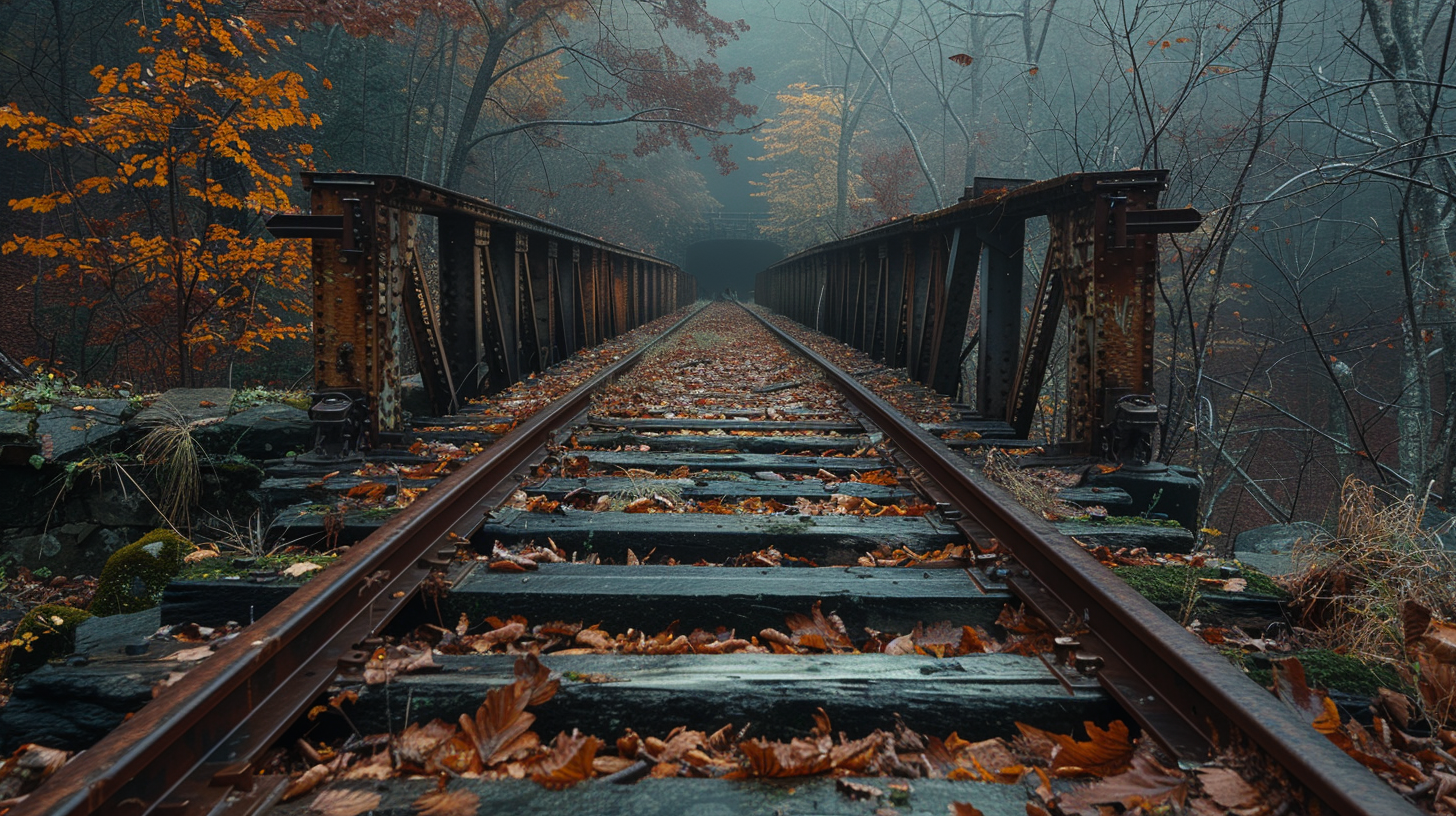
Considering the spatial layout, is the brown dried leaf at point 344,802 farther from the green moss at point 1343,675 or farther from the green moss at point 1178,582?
the green moss at point 1178,582

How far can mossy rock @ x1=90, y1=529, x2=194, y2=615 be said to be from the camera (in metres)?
3.32

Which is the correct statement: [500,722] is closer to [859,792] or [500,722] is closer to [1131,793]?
[859,792]

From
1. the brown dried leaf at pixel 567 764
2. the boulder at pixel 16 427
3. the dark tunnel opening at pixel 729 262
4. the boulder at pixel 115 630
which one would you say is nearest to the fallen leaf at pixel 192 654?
the boulder at pixel 115 630

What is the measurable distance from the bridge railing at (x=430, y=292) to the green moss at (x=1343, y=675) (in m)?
4.40

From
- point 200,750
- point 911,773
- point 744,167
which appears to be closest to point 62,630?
point 200,750

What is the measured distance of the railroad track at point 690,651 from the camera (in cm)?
157

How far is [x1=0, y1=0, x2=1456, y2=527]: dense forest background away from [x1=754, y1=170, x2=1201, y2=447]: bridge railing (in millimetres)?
1259

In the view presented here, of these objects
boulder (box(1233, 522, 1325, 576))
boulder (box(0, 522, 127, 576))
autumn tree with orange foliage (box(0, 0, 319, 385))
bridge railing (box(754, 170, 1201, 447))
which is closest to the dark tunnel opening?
autumn tree with orange foliage (box(0, 0, 319, 385))

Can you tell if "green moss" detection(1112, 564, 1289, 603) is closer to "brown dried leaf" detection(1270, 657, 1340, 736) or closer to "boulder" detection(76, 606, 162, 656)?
"brown dried leaf" detection(1270, 657, 1340, 736)

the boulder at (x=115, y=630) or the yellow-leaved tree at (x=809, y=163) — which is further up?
the yellow-leaved tree at (x=809, y=163)

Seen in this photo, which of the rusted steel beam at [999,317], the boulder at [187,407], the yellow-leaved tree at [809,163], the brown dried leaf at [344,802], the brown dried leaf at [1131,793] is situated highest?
the yellow-leaved tree at [809,163]

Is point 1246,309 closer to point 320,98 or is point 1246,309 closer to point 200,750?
point 320,98

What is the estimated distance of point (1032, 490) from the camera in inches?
145

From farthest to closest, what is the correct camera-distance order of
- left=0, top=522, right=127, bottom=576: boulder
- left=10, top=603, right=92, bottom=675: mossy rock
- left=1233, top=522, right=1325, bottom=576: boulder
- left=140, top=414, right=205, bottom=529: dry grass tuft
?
left=0, top=522, right=127, bottom=576: boulder < left=140, top=414, right=205, bottom=529: dry grass tuft < left=10, top=603, right=92, bottom=675: mossy rock < left=1233, top=522, right=1325, bottom=576: boulder
